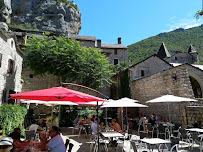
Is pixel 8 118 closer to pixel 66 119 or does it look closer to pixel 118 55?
pixel 66 119

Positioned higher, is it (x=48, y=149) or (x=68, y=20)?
(x=68, y=20)

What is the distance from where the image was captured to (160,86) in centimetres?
1241

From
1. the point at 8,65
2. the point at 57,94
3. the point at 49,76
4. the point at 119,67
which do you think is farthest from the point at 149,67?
the point at 57,94

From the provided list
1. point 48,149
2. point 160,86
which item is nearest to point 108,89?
point 160,86

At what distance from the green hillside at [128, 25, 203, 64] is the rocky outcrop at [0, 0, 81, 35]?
26.6 meters

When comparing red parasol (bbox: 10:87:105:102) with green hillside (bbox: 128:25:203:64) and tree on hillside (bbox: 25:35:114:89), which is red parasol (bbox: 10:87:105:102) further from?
green hillside (bbox: 128:25:203:64)

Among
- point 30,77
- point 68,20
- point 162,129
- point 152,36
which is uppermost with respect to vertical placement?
point 152,36

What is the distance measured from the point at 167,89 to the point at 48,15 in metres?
39.4

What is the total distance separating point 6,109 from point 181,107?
10978mm

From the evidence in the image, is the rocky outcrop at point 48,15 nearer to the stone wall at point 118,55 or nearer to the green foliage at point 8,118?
the stone wall at point 118,55

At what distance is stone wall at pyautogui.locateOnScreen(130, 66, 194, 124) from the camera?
10055mm

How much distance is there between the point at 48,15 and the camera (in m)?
40.0

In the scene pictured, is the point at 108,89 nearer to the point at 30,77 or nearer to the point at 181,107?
the point at 30,77

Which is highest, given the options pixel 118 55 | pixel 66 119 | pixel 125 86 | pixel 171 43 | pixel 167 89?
pixel 171 43
